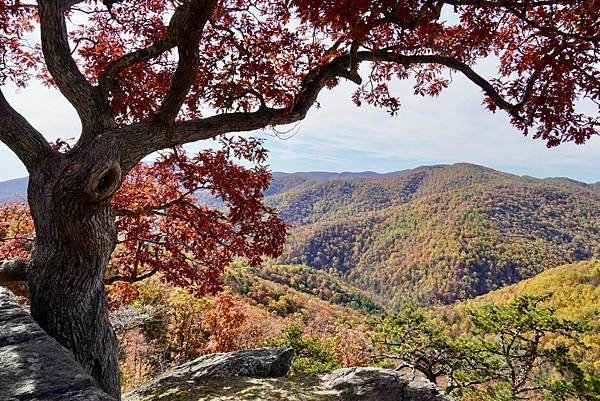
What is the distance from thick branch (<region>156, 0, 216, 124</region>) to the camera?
111 inches

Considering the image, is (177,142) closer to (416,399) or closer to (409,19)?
(409,19)

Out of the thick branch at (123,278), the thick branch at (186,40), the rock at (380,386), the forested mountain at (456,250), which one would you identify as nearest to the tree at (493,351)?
the rock at (380,386)

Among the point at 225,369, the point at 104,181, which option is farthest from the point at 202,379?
the point at 104,181

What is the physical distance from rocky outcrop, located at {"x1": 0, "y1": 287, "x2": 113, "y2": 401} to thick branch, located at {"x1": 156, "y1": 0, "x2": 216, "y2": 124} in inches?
73.2

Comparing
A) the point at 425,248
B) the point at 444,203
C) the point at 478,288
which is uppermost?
the point at 444,203

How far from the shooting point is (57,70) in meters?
3.21

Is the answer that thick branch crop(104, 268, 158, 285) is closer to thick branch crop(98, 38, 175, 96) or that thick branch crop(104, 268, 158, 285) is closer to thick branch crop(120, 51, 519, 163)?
thick branch crop(120, 51, 519, 163)

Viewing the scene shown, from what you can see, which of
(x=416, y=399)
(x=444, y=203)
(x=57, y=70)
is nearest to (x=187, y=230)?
(x=57, y=70)

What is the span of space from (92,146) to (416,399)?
3.75 m

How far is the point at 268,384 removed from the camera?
378cm

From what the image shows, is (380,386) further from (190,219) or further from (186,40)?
(186,40)

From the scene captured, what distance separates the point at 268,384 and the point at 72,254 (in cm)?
214

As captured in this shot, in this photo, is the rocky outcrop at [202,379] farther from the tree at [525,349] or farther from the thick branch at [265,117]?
the tree at [525,349]

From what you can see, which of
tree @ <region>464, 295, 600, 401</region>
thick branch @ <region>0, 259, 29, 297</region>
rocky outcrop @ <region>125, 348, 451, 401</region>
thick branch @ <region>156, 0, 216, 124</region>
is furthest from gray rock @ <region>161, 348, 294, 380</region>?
tree @ <region>464, 295, 600, 401</region>
